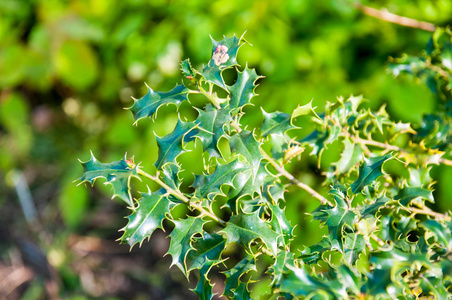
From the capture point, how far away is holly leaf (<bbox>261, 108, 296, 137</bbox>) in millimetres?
849

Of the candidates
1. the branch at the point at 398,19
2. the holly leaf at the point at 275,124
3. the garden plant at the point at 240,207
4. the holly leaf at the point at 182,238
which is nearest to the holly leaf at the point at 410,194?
the garden plant at the point at 240,207

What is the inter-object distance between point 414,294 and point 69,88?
3055mm

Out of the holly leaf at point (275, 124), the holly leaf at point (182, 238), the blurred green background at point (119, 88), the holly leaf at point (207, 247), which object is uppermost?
the holly leaf at point (275, 124)

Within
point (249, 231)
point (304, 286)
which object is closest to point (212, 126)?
point (249, 231)

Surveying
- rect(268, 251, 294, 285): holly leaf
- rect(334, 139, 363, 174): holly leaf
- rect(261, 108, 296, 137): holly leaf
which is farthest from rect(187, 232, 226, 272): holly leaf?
rect(334, 139, 363, 174): holly leaf

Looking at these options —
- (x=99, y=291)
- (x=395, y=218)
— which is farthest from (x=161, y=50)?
(x=395, y=218)

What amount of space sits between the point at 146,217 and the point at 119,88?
2.20m

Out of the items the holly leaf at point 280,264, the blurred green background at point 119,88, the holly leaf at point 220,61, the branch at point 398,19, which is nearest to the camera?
the holly leaf at point 280,264

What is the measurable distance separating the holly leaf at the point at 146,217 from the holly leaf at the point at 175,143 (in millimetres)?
65

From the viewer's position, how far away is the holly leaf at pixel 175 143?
0.76 meters

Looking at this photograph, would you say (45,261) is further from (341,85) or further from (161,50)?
(341,85)

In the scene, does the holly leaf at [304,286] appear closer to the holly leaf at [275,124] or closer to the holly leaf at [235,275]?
the holly leaf at [235,275]

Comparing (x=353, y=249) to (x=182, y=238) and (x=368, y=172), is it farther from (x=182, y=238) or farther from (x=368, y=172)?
(x=182, y=238)

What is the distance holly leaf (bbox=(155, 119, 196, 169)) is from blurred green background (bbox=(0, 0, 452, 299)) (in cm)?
104
